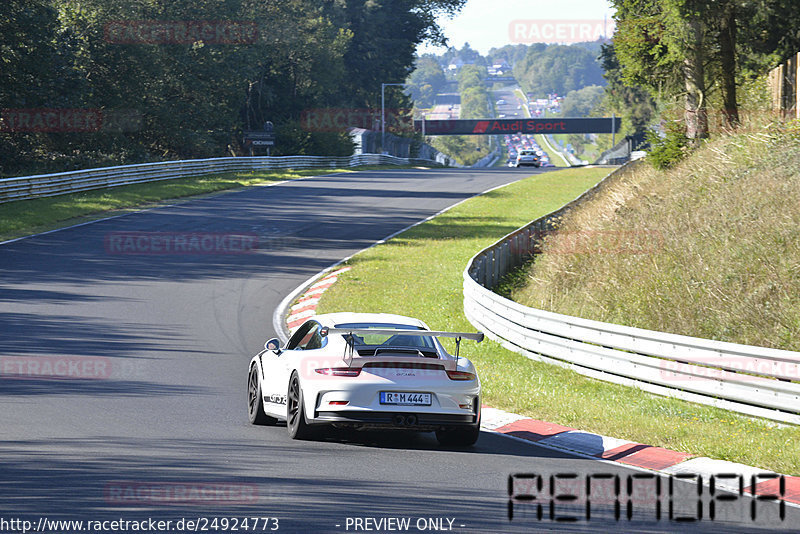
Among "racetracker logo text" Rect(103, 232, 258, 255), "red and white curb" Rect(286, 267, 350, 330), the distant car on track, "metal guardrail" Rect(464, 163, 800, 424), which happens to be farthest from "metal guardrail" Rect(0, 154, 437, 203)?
"metal guardrail" Rect(464, 163, 800, 424)

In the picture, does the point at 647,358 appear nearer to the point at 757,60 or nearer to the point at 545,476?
the point at 545,476

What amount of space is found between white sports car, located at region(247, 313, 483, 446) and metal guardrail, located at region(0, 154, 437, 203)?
2623 centimetres

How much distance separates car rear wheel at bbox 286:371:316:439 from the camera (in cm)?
980

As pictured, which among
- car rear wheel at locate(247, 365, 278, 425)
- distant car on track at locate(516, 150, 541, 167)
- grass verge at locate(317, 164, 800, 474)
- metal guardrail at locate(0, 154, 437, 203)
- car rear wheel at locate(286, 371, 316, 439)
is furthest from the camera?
distant car on track at locate(516, 150, 541, 167)

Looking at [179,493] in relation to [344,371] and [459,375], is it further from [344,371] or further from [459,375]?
[459,375]

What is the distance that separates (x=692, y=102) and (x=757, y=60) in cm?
935

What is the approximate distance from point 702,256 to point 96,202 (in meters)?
24.9

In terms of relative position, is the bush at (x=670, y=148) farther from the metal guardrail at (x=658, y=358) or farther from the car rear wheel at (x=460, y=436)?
the car rear wheel at (x=460, y=436)

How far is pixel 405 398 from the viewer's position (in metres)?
9.55

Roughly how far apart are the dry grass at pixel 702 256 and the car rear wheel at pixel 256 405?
757 centimetres

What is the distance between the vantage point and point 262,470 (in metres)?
8.48

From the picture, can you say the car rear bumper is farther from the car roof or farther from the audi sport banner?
the audi sport banner

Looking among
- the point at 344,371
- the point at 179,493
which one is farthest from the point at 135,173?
the point at 179,493

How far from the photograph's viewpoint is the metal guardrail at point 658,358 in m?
11.1
